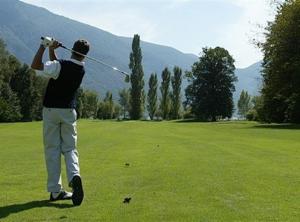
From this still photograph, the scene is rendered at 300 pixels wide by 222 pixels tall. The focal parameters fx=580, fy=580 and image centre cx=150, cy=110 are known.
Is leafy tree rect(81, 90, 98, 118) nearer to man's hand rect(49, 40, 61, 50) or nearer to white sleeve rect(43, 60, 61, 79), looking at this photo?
man's hand rect(49, 40, 61, 50)

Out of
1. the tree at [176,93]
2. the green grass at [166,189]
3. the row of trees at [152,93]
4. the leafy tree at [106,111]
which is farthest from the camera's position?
the leafy tree at [106,111]

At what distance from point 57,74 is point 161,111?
145m

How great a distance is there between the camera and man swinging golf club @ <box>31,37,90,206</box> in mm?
10070

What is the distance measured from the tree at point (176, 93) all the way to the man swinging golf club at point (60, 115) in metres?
136

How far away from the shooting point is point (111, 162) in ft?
56.4

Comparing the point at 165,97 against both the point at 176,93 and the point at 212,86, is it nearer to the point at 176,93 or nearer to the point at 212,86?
the point at 176,93

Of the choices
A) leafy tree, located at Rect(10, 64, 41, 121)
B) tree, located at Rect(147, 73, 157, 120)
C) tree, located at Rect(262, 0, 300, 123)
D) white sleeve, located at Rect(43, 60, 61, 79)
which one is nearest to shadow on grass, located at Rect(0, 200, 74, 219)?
white sleeve, located at Rect(43, 60, 61, 79)

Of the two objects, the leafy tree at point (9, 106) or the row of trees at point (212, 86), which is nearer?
the leafy tree at point (9, 106)

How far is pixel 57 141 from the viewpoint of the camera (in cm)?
1020

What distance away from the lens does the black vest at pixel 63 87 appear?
1009 cm

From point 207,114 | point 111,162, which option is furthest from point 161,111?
point 111,162

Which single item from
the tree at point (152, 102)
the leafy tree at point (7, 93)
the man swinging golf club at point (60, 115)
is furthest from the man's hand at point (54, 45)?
the tree at point (152, 102)

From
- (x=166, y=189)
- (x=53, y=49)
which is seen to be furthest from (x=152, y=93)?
(x=53, y=49)

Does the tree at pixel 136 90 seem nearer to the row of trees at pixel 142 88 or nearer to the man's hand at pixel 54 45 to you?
the row of trees at pixel 142 88
